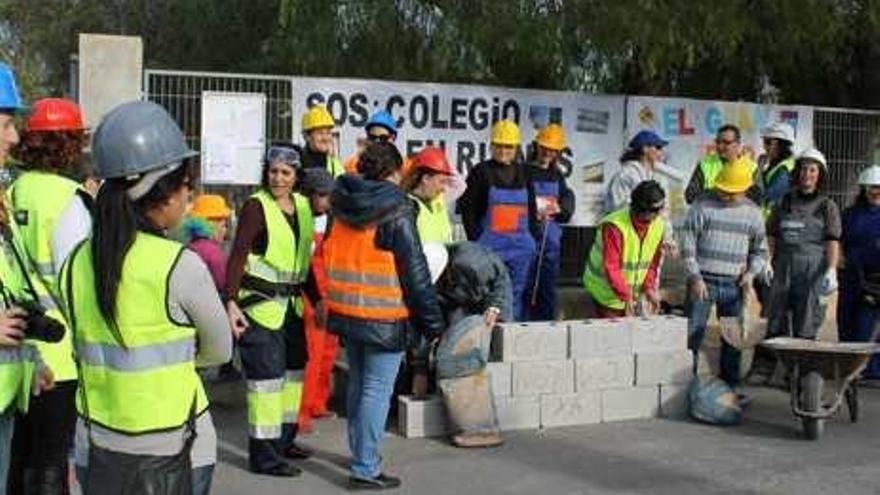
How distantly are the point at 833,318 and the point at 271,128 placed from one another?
5.31 metres

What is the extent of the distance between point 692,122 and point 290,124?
4.19 m

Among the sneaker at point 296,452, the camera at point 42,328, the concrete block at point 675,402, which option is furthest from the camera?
the concrete block at point 675,402

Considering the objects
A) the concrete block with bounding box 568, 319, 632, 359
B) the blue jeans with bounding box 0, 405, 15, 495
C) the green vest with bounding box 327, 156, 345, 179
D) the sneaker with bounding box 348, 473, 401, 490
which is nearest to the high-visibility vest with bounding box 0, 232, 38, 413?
the blue jeans with bounding box 0, 405, 15, 495

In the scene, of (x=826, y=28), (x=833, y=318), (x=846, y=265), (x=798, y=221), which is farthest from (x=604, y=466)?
(x=826, y=28)

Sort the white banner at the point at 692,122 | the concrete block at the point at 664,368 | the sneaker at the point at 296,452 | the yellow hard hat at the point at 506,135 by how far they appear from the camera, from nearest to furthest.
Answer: the sneaker at the point at 296,452 → the concrete block at the point at 664,368 → the yellow hard hat at the point at 506,135 → the white banner at the point at 692,122

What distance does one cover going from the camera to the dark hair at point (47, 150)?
182 inches

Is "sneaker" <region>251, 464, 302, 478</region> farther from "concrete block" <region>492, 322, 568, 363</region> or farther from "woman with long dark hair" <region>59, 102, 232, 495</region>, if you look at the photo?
"woman with long dark hair" <region>59, 102, 232, 495</region>

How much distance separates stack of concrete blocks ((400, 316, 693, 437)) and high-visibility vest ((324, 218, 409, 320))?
1372mm

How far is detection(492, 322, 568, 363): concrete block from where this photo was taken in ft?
25.0

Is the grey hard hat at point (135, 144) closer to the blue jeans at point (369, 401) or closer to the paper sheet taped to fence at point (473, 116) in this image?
the blue jeans at point (369, 401)

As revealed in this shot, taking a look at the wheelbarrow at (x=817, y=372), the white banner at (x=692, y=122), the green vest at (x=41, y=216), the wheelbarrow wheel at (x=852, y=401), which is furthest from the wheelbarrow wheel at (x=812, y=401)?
the green vest at (x=41, y=216)

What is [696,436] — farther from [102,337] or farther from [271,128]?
[102,337]

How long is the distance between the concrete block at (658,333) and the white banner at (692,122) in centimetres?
342

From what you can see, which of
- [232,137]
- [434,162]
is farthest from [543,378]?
[232,137]
